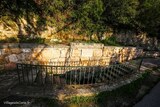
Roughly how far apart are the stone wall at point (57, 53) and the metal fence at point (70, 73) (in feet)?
1.33

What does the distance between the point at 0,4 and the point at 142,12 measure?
8.72 metres

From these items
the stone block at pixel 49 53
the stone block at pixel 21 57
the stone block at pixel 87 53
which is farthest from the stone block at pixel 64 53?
the stone block at pixel 21 57

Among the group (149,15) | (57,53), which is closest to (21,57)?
(57,53)

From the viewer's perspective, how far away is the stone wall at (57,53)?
7.84 meters

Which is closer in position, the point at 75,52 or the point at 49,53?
the point at 49,53

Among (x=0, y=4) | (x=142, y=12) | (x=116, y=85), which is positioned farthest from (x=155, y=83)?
(x=0, y=4)

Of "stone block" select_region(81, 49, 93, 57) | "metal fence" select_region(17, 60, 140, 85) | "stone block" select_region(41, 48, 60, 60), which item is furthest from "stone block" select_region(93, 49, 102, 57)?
"stone block" select_region(41, 48, 60, 60)

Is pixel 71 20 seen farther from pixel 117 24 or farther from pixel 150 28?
pixel 150 28

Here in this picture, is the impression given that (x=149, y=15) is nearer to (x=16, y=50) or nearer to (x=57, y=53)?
(x=57, y=53)

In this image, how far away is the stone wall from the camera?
7.84 m

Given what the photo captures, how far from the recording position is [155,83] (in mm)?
8727

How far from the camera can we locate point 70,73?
834 cm

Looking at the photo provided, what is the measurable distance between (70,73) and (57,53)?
4.12ft

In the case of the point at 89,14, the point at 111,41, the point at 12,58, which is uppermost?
the point at 89,14
